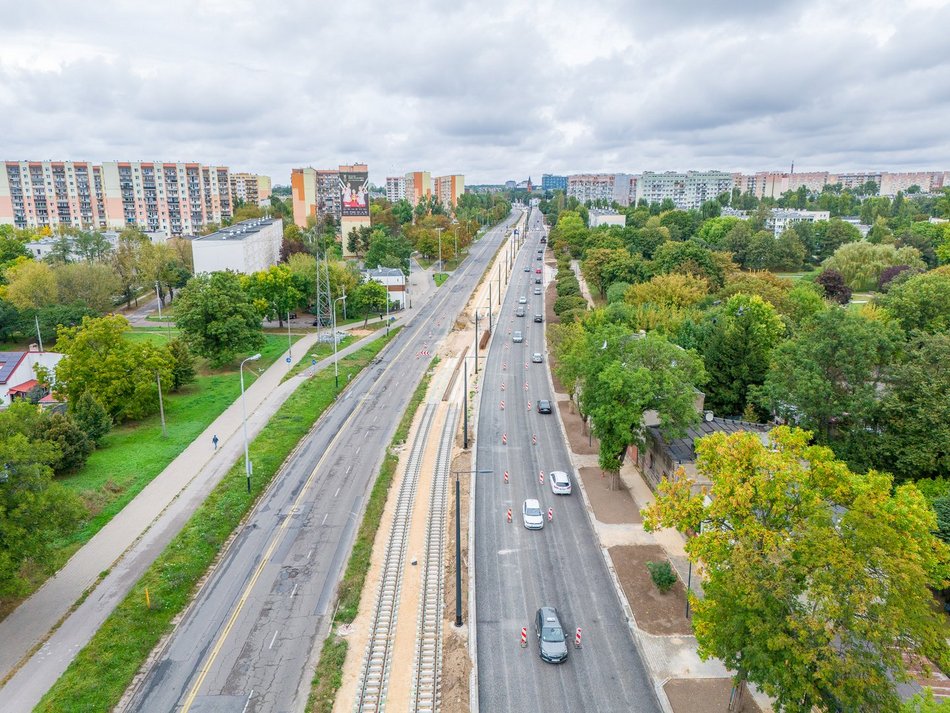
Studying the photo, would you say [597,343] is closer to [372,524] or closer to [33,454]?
[372,524]

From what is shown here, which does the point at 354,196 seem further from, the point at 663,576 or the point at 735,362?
the point at 663,576

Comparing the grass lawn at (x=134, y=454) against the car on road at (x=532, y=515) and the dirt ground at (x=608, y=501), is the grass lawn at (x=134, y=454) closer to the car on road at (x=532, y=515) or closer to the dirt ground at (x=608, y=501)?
the car on road at (x=532, y=515)

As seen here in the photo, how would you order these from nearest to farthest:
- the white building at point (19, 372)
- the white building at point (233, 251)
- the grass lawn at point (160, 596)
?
the grass lawn at point (160, 596)
the white building at point (19, 372)
the white building at point (233, 251)

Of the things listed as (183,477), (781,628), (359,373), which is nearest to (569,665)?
(781,628)

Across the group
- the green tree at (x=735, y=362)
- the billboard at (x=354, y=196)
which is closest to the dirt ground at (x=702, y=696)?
the green tree at (x=735, y=362)

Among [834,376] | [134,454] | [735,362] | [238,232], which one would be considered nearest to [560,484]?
[834,376]

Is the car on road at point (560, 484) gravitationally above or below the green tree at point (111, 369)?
below
